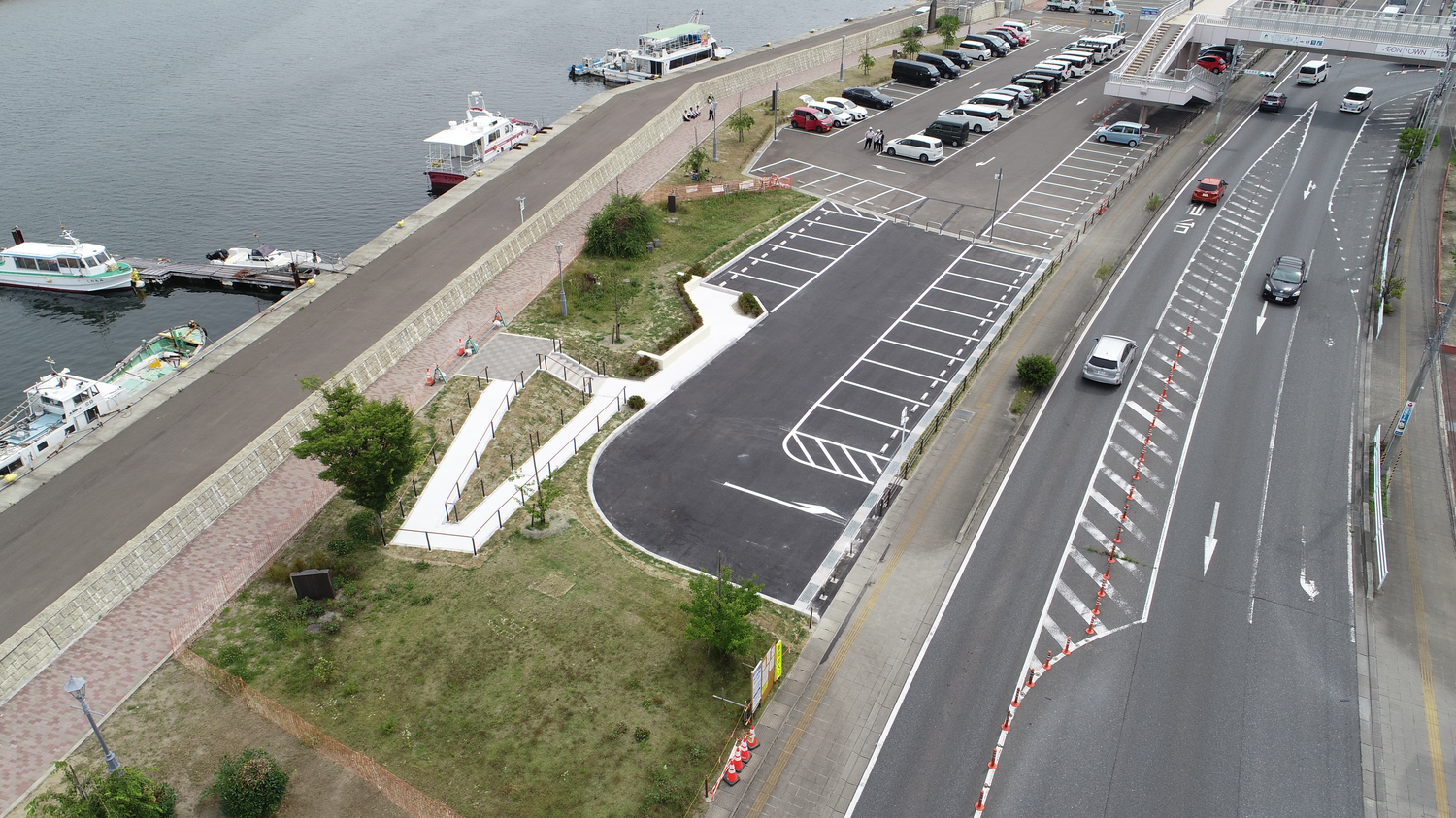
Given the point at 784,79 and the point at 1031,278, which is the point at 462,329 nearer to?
the point at 1031,278

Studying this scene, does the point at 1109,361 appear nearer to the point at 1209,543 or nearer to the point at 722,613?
the point at 1209,543

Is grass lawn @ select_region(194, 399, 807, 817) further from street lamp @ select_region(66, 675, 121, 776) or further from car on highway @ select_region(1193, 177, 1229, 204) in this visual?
car on highway @ select_region(1193, 177, 1229, 204)

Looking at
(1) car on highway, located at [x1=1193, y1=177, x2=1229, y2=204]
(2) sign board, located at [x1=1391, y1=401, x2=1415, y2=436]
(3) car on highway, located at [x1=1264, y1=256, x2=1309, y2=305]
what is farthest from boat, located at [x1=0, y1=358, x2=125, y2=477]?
(1) car on highway, located at [x1=1193, y1=177, x2=1229, y2=204]

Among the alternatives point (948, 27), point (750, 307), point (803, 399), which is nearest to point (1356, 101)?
point (948, 27)

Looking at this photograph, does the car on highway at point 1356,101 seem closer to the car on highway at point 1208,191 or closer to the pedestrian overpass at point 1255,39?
the pedestrian overpass at point 1255,39

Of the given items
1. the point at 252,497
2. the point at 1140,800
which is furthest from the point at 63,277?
the point at 1140,800

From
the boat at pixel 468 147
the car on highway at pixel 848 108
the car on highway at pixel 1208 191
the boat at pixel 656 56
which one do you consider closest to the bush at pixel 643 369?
the boat at pixel 468 147
